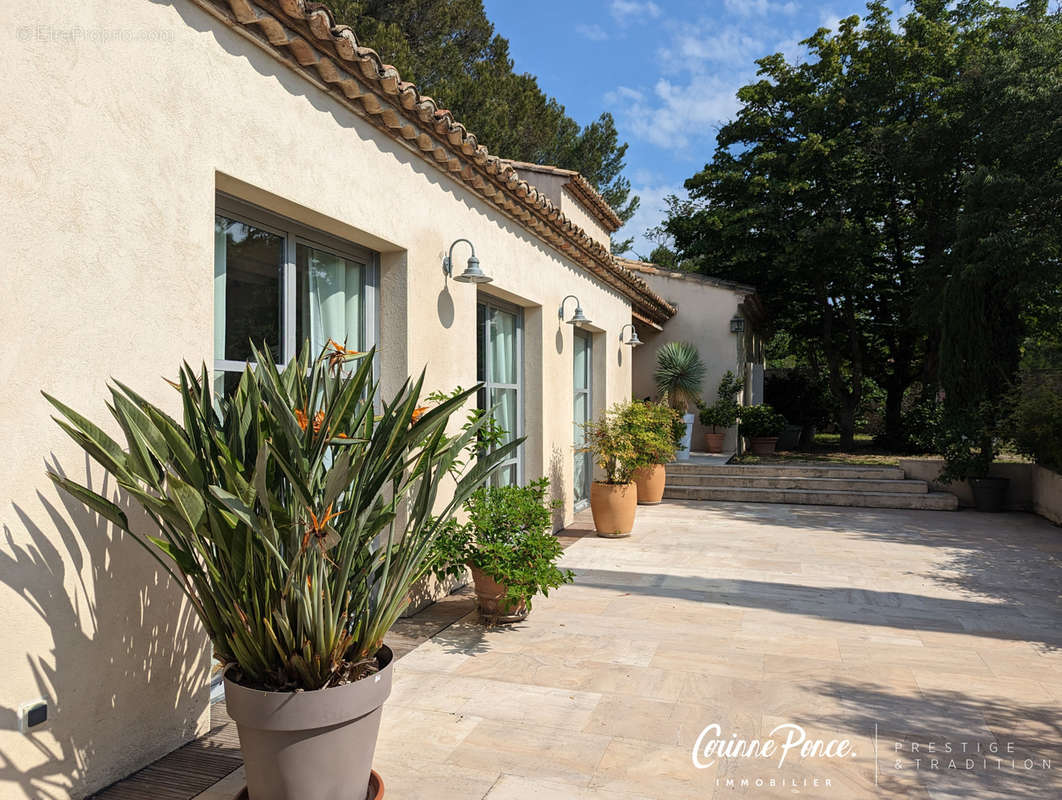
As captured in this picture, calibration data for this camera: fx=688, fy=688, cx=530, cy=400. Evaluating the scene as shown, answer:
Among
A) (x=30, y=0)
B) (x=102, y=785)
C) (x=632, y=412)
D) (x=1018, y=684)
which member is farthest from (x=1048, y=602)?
(x=30, y=0)

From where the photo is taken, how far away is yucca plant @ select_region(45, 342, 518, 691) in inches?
79.7

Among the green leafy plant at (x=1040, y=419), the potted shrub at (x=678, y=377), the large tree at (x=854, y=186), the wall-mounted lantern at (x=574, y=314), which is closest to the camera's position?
the wall-mounted lantern at (x=574, y=314)

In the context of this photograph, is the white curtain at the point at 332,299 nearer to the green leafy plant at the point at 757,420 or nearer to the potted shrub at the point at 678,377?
the potted shrub at the point at 678,377

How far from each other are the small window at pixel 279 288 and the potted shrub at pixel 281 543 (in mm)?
695

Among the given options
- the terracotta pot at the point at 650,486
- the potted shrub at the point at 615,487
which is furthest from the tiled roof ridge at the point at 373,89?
the terracotta pot at the point at 650,486

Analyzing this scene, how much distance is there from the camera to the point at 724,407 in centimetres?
1312

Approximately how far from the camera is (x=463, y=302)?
16.7 feet

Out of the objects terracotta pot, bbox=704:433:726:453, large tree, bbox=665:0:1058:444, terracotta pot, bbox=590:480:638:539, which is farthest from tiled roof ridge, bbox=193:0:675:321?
large tree, bbox=665:0:1058:444

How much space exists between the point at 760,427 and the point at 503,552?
10800mm

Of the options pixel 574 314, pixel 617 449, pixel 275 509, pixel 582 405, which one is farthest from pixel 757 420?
pixel 275 509

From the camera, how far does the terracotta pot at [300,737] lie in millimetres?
2072

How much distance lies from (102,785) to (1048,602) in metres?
5.81

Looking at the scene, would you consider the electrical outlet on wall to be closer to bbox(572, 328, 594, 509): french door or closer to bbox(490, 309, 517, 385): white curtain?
bbox(490, 309, 517, 385): white curtain

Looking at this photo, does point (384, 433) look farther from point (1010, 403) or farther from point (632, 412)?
point (1010, 403)
